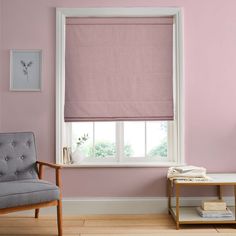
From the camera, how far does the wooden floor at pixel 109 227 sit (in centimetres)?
325

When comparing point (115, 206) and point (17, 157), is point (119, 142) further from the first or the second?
point (17, 157)

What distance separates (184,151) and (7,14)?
2.29m

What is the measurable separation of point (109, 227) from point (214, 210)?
3.20 ft

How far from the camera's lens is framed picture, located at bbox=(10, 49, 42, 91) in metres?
3.82

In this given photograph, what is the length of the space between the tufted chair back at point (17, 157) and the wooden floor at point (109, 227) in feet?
1.46

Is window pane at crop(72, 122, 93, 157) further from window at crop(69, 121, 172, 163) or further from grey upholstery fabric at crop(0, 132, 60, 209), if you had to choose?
grey upholstery fabric at crop(0, 132, 60, 209)

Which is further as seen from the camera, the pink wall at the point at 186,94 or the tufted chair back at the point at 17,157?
the pink wall at the point at 186,94

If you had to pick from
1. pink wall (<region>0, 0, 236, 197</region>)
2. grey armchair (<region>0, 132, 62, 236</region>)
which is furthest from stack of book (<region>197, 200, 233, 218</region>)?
grey armchair (<region>0, 132, 62, 236</region>)

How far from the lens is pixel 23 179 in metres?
3.45

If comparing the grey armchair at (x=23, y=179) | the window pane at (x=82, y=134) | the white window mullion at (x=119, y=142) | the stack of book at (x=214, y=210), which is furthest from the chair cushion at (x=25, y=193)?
the stack of book at (x=214, y=210)

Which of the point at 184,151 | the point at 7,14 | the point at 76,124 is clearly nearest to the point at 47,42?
the point at 7,14

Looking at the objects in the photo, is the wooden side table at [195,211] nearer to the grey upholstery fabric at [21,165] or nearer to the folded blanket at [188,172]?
the folded blanket at [188,172]

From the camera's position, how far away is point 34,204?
2977mm

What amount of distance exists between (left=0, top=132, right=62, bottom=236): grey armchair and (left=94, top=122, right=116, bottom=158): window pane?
0.68 meters
